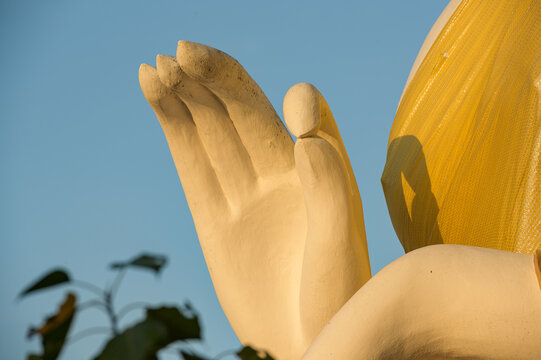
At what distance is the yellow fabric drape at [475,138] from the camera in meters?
1.72

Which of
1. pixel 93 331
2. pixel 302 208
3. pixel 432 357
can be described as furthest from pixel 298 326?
pixel 93 331

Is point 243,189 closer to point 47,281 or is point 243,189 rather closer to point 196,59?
point 196,59

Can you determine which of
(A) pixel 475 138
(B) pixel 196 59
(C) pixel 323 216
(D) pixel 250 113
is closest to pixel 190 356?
(C) pixel 323 216

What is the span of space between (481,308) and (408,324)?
5.8 inches

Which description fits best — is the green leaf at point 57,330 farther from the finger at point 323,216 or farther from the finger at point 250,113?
the finger at point 250,113

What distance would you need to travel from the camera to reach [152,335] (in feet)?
1.40

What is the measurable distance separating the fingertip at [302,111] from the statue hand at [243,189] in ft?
0.57

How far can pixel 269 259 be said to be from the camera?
73.0 inches

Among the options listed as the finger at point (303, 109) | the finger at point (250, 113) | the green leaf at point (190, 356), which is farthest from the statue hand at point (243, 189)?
the green leaf at point (190, 356)

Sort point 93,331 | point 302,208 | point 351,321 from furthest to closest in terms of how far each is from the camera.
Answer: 1. point 302,208
2. point 351,321
3. point 93,331

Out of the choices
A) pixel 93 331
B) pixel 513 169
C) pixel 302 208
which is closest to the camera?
pixel 93 331

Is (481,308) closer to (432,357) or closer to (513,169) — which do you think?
(432,357)

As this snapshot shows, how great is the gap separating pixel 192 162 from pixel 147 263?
4.69 feet

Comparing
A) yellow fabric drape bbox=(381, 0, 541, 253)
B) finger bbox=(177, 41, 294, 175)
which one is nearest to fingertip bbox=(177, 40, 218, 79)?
finger bbox=(177, 41, 294, 175)
